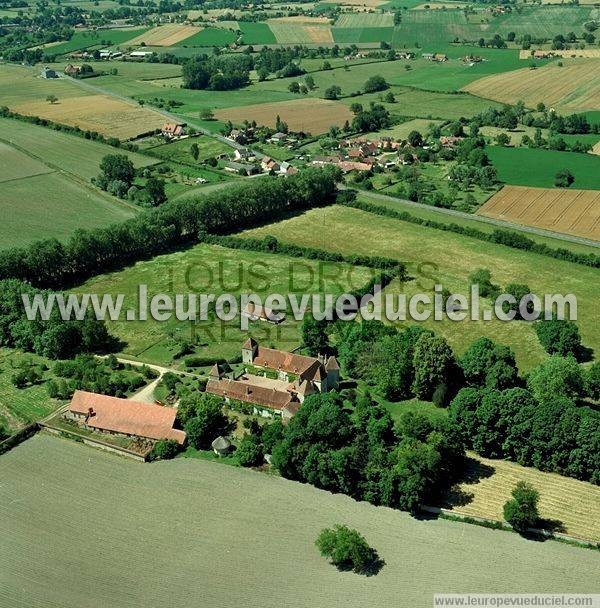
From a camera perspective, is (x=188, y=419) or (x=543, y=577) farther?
(x=188, y=419)

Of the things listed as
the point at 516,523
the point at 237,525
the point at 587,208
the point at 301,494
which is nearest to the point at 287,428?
the point at 301,494

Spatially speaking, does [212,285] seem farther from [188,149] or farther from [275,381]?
[188,149]

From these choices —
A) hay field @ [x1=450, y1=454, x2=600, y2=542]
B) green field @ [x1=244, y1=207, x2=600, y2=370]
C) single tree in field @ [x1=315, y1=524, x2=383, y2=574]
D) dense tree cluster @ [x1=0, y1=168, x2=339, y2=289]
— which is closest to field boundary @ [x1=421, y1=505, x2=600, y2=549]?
hay field @ [x1=450, y1=454, x2=600, y2=542]

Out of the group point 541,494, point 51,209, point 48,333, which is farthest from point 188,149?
point 541,494

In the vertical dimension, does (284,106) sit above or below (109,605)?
above

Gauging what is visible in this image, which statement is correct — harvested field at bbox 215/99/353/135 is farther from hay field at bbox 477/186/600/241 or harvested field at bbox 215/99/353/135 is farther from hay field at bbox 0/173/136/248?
hay field at bbox 477/186/600/241

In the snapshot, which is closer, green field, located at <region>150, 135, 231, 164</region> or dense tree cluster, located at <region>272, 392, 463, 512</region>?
dense tree cluster, located at <region>272, 392, 463, 512</region>

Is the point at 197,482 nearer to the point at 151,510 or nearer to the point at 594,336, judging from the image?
the point at 151,510
